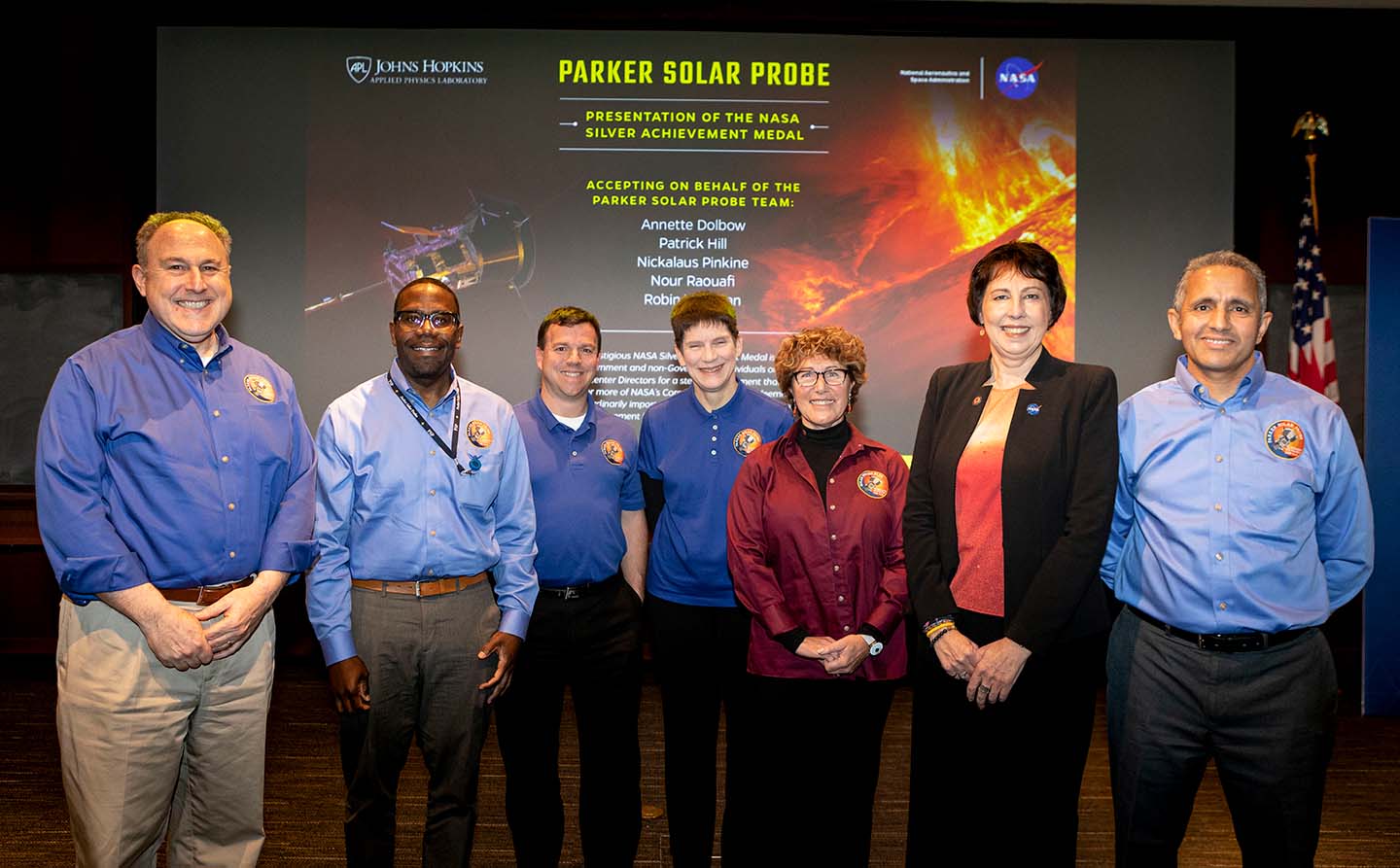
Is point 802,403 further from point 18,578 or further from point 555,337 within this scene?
point 18,578

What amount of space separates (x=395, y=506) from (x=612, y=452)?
0.71m

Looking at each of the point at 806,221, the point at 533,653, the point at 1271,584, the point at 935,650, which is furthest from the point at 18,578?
the point at 1271,584

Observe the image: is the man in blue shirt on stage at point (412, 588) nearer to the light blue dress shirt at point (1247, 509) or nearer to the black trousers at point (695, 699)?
the black trousers at point (695, 699)

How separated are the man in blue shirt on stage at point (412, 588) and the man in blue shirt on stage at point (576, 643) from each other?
0.16 metres

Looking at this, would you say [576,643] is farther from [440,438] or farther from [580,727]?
[440,438]

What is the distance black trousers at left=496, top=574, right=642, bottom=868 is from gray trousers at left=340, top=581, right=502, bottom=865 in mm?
181

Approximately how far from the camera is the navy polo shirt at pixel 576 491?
2.76 metres

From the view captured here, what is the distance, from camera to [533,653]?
2717 mm

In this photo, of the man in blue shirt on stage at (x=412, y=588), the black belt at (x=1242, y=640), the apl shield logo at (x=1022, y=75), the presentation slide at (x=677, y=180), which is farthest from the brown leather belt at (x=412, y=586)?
the apl shield logo at (x=1022, y=75)

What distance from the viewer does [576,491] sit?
2.82 meters

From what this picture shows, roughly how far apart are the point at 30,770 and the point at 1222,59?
21.9 feet

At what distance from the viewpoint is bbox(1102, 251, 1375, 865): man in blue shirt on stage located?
2.14m

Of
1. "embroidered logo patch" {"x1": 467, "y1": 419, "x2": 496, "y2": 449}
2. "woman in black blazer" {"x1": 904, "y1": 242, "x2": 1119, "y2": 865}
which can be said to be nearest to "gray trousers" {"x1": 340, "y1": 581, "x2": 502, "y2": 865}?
"embroidered logo patch" {"x1": 467, "y1": 419, "x2": 496, "y2": 449}

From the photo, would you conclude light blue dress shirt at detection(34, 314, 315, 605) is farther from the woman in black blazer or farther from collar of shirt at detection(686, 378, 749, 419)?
the woman in black blazer
